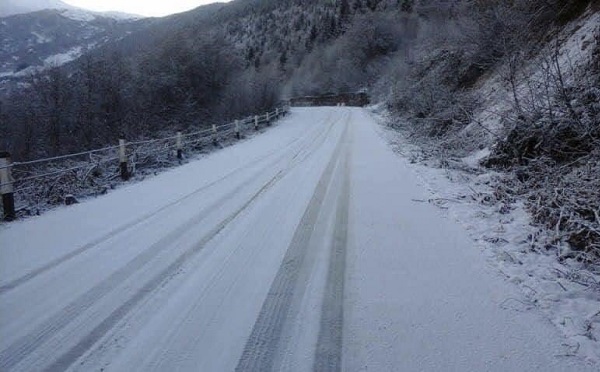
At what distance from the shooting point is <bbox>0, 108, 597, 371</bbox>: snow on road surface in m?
3.17

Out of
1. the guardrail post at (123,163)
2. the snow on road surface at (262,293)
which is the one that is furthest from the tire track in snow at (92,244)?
the guardrail post at (123,163)

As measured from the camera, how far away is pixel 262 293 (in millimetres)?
4137

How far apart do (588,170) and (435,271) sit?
3.21 m

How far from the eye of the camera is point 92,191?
9.66 metres

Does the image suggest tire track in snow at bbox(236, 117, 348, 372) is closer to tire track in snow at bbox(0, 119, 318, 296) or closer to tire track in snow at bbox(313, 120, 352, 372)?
tire track in snow at bbox(313, 120, 352, 372)

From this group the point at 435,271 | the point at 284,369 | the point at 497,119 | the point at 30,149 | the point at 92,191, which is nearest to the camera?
the point at 284,369

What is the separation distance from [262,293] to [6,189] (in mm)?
6026

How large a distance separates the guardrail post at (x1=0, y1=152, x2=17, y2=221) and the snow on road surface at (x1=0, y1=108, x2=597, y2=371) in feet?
1.55

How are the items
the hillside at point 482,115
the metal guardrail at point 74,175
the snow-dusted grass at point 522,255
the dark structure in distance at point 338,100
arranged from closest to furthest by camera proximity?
the snow-dusted grass at point 522,255
the hillside at point 482,115
the metal guardrail at point 74,175
the dark structure in distance at point 338,100

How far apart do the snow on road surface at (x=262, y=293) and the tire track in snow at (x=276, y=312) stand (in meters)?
0.01

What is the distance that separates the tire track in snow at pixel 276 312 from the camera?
10.2 feet

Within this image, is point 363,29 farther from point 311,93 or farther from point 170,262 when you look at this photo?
point 170,262

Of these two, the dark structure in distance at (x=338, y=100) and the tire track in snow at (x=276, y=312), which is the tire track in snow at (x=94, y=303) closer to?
the tire track in snow at (x=276, y=312)

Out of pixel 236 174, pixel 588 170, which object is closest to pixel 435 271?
pixel 588 170
